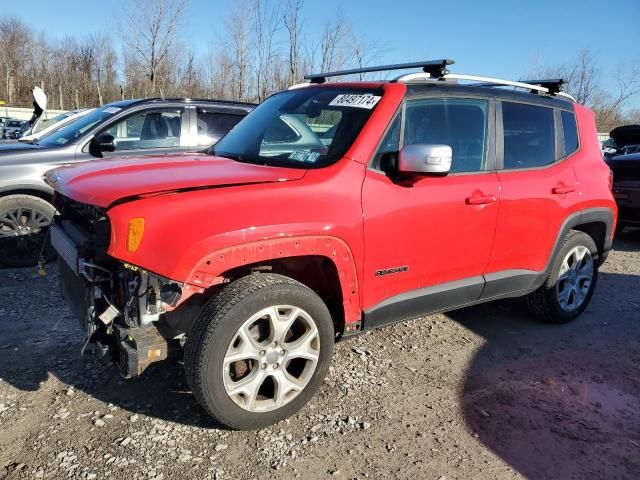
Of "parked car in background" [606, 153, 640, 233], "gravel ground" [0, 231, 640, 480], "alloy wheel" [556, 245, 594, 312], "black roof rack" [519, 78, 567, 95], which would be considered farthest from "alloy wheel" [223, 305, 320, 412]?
"parked car in background" [606, 153, 640, 233]

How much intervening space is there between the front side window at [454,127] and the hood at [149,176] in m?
0.89

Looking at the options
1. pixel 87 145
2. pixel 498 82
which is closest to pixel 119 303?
pixel 498 82

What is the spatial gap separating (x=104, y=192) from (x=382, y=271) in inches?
63.7

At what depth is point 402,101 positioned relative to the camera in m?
3.24

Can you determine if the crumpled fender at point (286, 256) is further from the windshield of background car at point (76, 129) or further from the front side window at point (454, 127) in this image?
the windshield of background car at point (76, 129)

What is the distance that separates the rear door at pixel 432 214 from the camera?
121 inches

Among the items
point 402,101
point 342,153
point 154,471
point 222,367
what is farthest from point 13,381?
point 402,101

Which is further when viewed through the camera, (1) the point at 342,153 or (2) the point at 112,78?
(2) the point at 112,78

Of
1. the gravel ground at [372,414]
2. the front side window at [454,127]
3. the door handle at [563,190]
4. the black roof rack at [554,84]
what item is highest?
the black roof rack at [554,84]

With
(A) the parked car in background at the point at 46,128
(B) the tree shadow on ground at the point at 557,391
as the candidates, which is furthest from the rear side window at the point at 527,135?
(A) the parked car in background at the point at 46,128

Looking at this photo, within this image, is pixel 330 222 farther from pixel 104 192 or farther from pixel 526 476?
pixel 526 476

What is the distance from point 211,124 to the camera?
6.39 metres

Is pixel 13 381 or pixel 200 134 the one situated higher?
pixel 200 134

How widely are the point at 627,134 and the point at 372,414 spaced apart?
10.1m
